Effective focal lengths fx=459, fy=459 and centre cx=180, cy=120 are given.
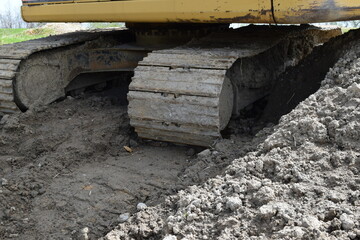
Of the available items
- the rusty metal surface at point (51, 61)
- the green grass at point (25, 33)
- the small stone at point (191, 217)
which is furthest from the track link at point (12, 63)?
the green grass at point (25, 33)

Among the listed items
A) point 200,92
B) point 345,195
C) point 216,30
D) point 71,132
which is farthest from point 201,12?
point 345,195

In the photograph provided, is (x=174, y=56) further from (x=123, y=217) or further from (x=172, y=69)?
(x=123, y=217)

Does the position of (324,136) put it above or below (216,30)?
below

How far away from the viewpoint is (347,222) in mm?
2035

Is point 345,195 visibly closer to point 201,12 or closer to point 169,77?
point 169,77

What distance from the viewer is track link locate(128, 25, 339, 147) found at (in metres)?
3.56

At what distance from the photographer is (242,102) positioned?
4191 mm

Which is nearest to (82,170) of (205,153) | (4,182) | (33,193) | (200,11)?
(33,193)

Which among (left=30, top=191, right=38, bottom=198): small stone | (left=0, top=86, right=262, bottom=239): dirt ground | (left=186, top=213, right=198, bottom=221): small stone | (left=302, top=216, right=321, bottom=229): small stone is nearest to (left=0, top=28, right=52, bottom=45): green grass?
(left=0, top=86, right=262, bottom=239): dirt ground

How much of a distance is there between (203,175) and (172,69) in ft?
3.45

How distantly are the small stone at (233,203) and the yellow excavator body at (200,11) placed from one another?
1.69 metres

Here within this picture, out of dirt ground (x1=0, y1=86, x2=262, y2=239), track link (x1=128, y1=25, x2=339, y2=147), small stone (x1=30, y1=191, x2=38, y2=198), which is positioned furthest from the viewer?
track link (x1=128, y1=25, x2=339, y2=147)

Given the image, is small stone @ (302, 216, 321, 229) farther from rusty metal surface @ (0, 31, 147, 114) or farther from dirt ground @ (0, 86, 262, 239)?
rusty metal surface @ (0, 31, 147, 114)

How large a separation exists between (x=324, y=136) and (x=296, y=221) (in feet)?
2.43
